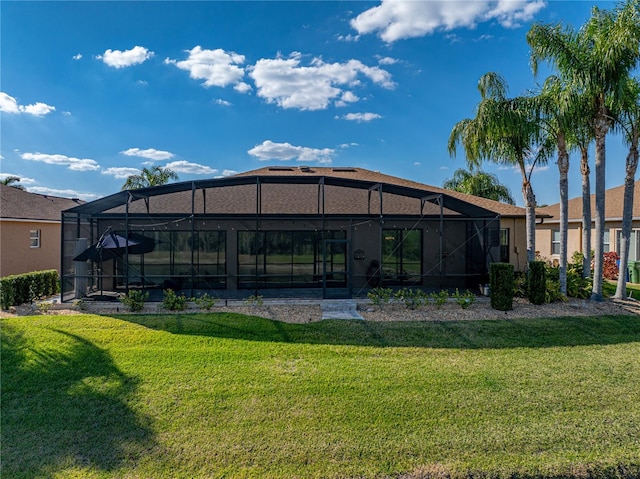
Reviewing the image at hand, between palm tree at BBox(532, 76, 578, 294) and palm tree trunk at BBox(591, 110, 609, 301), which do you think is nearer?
palm tree trunk at BBox(591, 110, 609, 301)

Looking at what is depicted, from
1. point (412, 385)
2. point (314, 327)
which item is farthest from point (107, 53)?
point (412, 385)

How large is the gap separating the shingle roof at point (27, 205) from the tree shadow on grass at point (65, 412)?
1143cm

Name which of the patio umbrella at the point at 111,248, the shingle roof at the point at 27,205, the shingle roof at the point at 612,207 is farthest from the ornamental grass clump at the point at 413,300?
the shingle roof at the point at 27,205

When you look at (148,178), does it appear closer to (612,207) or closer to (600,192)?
(600,192)

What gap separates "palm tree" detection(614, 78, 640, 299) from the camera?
36.4ft

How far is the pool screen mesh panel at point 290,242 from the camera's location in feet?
41.9

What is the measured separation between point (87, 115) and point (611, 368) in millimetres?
19786

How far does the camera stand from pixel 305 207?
1476 cm

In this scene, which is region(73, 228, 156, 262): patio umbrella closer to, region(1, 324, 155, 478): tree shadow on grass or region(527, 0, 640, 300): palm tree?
region(1, 324, 155, 478): tree shadow on grass

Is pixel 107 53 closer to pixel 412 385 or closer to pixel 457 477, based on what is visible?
pixel 412 385

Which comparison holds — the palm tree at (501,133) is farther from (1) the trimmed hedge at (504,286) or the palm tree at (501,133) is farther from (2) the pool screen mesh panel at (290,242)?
(1) the trimmed hedge at (504,286)

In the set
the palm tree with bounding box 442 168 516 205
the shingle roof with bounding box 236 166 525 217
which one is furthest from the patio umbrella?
the palm tree with bounding box 442 168 516 205

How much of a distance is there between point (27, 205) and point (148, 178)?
1052 cm

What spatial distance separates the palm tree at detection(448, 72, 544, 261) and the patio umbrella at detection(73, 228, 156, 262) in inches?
455
